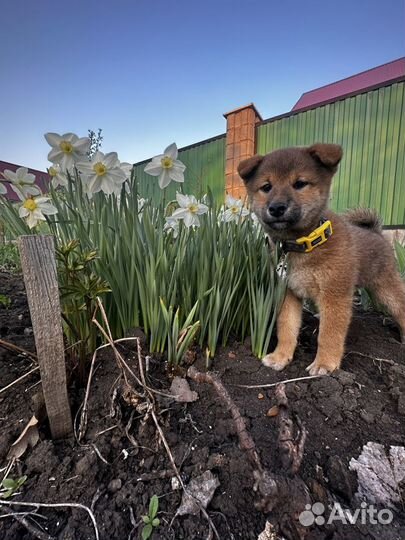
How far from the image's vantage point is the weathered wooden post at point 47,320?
2.66 feet

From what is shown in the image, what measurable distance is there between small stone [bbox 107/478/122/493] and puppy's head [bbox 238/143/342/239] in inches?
44.6

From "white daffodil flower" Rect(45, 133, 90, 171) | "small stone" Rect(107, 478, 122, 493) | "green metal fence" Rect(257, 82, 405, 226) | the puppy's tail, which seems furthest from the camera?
"green metal fence" Rect(257, 82, 405, 226)

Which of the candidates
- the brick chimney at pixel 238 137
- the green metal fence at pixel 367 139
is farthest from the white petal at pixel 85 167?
the brick chimney at pixel 238 137

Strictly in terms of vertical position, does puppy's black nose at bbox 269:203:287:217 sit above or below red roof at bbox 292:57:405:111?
below

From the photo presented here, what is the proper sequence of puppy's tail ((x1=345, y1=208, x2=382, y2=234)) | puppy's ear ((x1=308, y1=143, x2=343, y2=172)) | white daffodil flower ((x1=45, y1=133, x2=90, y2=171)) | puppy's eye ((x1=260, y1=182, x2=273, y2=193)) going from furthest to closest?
1. puppy's tail ((x1=345, y1=208, x2=382, y2=234))
2. puppy's eye ((x1=260, y1=182, x2=273, y2=193))
3. puppy's ear ((x1=308, y1=143, x2=343, y2=172))
4. white daffodil flower ((x1=45, y1=133, x2=90, y2=171))

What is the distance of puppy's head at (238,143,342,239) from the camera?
139 centimetres

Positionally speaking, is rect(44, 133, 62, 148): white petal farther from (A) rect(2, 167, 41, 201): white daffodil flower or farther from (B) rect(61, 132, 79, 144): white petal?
(A) rect(2, 167, 41, 201): white daffodil flower

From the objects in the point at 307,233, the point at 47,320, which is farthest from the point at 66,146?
the point at 307,233

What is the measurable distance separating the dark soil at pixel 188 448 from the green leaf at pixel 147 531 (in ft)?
0.06

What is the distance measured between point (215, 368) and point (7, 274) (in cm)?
277

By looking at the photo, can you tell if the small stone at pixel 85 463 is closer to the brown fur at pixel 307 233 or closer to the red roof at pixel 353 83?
the brown fur at pixel 307 233

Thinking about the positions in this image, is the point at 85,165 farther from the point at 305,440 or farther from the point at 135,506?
the point at 305,440

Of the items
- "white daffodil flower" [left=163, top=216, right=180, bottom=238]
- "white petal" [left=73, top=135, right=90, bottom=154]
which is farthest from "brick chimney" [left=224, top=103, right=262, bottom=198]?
"white petal" [left=73, top=135, right=90, bottom=154]

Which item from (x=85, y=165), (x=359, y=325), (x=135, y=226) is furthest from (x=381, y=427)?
(x=85, y=165)
